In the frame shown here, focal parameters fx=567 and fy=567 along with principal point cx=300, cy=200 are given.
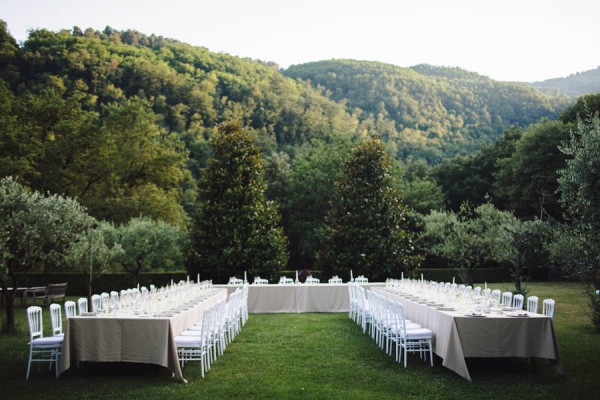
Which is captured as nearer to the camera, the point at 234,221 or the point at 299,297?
the point at 299,297

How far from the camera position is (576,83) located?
68062mm

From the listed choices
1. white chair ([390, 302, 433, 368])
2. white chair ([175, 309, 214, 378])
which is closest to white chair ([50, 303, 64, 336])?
white chair ([175, 309, 214, 378])

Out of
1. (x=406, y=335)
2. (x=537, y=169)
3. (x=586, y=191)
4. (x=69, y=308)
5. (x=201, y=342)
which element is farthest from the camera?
(x=537, y=169)

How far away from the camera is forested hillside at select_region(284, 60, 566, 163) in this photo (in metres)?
49.3

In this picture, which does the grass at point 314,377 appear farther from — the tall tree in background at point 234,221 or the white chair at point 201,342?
the tall tree in background at point 234,221

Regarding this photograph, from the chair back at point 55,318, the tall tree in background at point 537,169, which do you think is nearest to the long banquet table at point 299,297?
the chair back at point 55,318

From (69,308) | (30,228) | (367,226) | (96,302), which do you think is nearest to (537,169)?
(367,226)

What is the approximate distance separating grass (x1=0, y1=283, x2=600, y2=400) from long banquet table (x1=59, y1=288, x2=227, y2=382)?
1.13ft

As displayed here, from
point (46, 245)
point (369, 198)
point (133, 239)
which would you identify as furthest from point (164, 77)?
point (46, 245)

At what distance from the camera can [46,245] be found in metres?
13.3

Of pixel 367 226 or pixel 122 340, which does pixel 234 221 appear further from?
pixel 122 340

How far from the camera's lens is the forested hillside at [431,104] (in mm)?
49312

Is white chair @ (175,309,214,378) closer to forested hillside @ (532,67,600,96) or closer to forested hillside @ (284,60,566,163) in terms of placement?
forested hillside @ (284,60,566,163)

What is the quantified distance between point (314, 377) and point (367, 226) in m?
15.2
